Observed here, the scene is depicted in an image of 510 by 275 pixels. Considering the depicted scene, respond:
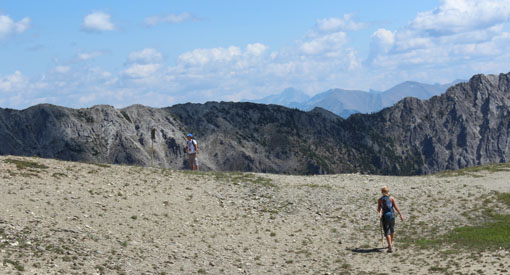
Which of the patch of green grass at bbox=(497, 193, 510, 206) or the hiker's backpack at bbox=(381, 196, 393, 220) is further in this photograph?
the patch of green grass at bbox=(497, 193, 510, 206)

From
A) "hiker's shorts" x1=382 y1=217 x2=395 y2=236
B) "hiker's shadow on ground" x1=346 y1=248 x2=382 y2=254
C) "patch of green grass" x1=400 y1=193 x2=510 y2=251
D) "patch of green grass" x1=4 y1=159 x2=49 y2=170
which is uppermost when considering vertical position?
"patch of green grass" x1=4 y1=159 x2=49 y2=170

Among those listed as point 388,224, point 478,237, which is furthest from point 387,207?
point 478,237

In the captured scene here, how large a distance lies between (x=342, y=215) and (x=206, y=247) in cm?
1082

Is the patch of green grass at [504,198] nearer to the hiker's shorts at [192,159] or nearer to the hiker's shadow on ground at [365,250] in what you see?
the hiker's shadow on ground at [365,250]

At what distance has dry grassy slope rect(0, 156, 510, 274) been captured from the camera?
20.9 metres

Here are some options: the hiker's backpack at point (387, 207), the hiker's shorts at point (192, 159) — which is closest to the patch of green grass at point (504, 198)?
the hiker's backpack at point (387, 207)

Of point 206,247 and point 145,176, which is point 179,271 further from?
point 145,176

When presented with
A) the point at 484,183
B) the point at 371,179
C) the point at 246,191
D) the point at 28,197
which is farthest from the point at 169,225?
the point at 484,183

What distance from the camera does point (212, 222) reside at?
1099 inches

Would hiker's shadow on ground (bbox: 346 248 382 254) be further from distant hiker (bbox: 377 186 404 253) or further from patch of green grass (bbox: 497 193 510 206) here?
patch of green grass (bbox: 497 193 510 206)

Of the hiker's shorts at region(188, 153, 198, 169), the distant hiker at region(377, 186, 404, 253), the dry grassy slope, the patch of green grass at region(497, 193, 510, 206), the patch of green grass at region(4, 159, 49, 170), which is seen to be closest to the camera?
the dry grassy slope

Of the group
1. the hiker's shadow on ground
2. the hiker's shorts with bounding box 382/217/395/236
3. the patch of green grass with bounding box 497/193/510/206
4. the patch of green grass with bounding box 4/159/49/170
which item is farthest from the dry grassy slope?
the hiker's shorts with bounding box 382/217/395/236

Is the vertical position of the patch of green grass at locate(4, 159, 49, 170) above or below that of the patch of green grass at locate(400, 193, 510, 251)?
above

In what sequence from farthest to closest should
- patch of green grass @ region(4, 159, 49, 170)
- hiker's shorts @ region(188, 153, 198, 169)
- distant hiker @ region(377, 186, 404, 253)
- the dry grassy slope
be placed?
hiker's shorts @ region(188, 153, 198, 169), patch of green grass @ region(4, 159, 49, 170), distant hiker @ region(377, 186, 404, 253), the dry grassy slope
